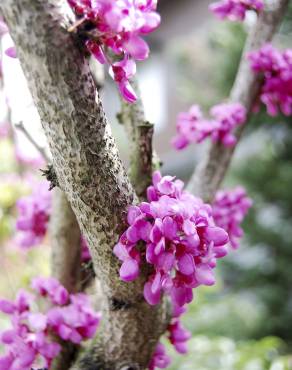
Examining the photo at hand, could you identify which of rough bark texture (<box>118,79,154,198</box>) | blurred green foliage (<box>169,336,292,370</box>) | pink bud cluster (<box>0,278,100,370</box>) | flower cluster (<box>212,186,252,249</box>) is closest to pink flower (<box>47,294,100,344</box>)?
pink bud cluster (<box>0,278,100,370</box>)

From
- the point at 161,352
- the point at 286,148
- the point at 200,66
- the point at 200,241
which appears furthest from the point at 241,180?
the point at 200,241

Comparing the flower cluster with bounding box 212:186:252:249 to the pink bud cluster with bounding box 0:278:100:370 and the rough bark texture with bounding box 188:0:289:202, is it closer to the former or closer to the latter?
the rough bark texture with bounding box 188:0:289:202

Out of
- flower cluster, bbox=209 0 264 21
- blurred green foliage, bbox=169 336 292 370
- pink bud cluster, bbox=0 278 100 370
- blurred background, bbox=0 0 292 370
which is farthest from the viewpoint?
blurred background, bbox=0 0 292 370

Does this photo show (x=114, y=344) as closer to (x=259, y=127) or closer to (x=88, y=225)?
(x=88, y=225)

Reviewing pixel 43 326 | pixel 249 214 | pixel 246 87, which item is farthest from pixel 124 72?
pixel 249 214

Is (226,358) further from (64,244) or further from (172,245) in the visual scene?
(172,245)
